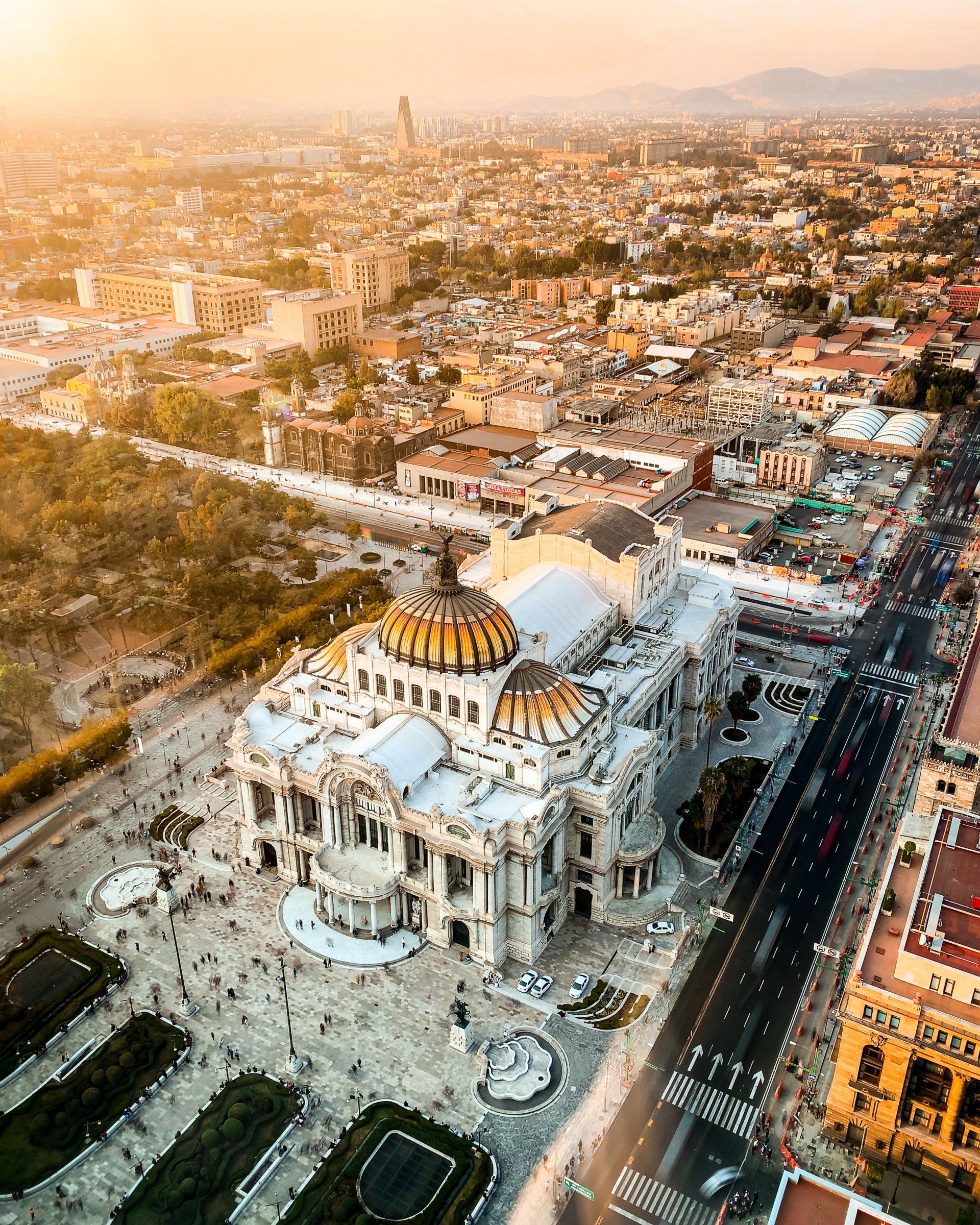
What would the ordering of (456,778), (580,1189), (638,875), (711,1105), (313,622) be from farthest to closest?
(313,622)
(638,875)
(456,778)
(711,1105)
(580,1189)

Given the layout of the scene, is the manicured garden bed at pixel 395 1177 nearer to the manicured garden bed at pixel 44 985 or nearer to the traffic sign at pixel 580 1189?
the traffic sign at pixel 580 1189

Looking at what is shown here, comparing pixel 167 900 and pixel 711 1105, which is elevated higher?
pixel 167 900

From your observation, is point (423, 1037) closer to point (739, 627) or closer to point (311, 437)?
point (739, 627)

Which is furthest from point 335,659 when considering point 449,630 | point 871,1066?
point 871,1066

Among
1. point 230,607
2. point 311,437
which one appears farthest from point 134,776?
point 311,437

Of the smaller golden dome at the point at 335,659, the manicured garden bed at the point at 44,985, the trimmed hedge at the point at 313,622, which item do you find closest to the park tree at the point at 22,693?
the trimmed hedge at the point at 313,622

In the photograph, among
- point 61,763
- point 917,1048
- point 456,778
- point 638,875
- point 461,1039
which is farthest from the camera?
point 61,763

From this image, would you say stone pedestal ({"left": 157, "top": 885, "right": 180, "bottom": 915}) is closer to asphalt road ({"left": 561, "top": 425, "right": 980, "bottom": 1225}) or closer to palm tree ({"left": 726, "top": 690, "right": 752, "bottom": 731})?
asphalt road ({"left": 561, "top": 425, "right": 980, "bottom": 1225})

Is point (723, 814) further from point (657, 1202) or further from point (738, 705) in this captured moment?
point (657, 1202)
